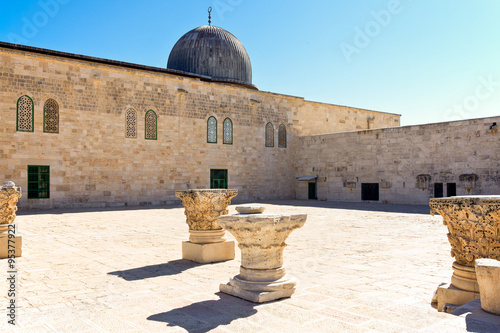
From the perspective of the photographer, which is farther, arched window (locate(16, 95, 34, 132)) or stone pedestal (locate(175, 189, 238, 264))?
arched window (locate(16, 95, 34, 132))

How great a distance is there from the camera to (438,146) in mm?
16750

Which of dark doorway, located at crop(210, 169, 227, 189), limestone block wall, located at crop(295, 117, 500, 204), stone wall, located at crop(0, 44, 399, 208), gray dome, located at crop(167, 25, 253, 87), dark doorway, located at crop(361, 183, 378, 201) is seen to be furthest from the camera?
gray dome, located at crop(167, 25, 253, 87)

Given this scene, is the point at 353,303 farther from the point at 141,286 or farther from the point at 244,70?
the point at 244,70

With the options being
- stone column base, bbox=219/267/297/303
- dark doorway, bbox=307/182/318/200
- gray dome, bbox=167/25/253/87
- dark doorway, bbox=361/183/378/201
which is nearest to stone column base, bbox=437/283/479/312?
stone column base, bbox=219/267/297/303

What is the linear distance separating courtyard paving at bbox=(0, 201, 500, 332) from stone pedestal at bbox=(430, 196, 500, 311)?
0.33m

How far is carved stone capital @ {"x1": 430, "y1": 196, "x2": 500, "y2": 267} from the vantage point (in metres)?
3.65

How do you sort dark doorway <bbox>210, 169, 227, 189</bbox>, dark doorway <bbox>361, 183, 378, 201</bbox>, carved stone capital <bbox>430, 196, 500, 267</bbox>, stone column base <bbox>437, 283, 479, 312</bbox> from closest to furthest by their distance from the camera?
carved stone capital <bbox>430, 196, 500, 267</bbox> → stone column base <bbox>437, 283, 479, 312</bbox> → dark doorway <bbox>361, 183, 378, 201</bbox> → dark doorway <bbox>210, 169, 227, 189</bbox>

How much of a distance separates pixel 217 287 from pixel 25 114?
13.4 m

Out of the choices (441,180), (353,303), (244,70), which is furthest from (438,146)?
(353,303)

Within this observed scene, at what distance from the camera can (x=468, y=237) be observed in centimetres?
381

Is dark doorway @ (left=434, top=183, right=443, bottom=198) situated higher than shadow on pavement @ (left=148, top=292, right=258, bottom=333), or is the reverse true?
dark doorway @ (left=434, top=183, right=443, bottom=198)

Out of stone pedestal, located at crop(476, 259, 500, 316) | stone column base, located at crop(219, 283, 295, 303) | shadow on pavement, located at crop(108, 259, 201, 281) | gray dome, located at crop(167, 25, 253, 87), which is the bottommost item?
shadow on pavement, located at crop(108, 259, 201, 281)

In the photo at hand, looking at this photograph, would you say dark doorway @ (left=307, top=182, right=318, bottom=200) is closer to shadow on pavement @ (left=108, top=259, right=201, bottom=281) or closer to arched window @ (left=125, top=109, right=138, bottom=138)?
arched window @ (left=125, top=109, right=138, bottom=138)

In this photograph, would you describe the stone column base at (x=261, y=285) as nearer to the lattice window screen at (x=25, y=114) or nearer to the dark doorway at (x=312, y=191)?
the lattice window screen at (x=25, y=114)
